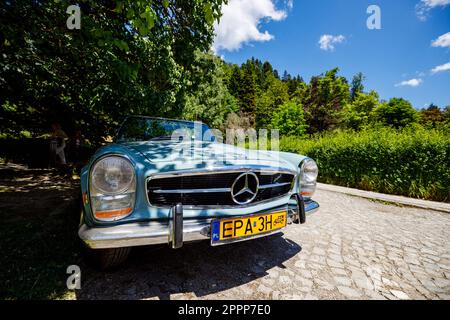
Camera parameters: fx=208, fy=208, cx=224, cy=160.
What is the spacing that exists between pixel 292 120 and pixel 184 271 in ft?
95.1

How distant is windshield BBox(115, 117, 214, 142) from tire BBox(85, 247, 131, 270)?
157 centimetres

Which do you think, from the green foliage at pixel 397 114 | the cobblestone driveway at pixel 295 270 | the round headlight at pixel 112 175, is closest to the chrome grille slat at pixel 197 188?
the round headlight at pixel 112 175

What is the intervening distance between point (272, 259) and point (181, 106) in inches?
170

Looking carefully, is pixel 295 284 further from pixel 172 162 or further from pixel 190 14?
pixel 190 14

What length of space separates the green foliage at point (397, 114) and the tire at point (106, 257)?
34.7m

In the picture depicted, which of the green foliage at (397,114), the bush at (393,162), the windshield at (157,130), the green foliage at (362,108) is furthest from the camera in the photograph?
the green foliage at (362,108)

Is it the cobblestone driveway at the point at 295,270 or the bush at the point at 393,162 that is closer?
the cobblestone driveway at the point at 295,270

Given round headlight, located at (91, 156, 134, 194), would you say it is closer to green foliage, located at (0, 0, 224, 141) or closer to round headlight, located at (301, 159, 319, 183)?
green foliage, located at (0, 0, 224, 141)

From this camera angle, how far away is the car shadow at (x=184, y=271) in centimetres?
170

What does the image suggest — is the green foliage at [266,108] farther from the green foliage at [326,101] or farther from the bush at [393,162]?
the bush at [393,162]

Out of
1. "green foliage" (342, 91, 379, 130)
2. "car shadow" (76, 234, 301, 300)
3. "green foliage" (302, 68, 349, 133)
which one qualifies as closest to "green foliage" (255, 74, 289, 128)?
"green foliage" (302, 68, 349, 133)

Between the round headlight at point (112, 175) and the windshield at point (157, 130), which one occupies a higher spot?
the windshield at point (157, 130)

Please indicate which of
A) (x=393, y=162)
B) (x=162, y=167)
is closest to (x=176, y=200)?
(x=162, y=167)

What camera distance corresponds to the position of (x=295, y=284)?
190 centimetres
